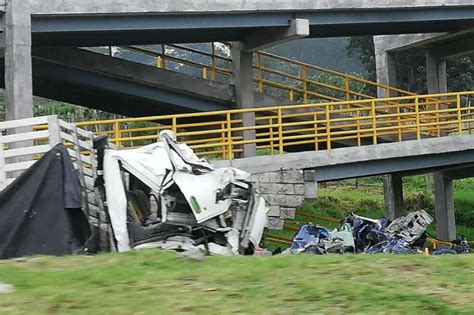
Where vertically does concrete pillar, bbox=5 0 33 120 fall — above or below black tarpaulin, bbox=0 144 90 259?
above

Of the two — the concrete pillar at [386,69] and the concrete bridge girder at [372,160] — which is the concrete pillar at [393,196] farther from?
the concrete bridge girder at [372,160]

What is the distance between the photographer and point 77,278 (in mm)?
7051

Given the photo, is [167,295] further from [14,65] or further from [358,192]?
[358,192]

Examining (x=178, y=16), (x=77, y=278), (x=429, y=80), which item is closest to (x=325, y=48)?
(x=429, y=80)

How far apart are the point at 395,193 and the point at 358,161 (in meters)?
9.31

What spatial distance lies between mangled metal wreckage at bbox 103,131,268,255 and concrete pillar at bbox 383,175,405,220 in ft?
57.3

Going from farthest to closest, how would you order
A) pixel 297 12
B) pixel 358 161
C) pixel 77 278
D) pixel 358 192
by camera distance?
pixel 358 192
pixel 297 12
pixel 358 161
pixel 77 278

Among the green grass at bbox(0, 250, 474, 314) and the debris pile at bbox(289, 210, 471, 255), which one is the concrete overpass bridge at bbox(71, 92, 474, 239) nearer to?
the debris pile at bbox(289, 210, 471, 255)

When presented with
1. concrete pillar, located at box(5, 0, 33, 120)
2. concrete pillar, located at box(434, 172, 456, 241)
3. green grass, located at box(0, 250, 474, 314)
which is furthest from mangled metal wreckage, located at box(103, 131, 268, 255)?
concrete pillar, located at box(434, 172, 456, 241)

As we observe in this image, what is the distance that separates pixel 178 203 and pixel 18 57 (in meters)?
8.81

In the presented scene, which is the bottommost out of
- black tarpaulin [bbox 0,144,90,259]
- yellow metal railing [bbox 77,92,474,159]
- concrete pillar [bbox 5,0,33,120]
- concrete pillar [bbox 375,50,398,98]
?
black tarpaulin [bbox 0,144,90,259]

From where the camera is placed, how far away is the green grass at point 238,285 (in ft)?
20.1

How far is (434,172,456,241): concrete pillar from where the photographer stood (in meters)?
27.9

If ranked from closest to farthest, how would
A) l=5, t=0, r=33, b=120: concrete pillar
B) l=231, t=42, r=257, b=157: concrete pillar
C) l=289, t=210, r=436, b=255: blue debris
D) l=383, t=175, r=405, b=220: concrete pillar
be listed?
l=289, t=210, r=436, b=255: blue debris → l=5, t=0, r=33, b=120: concrete pillar → l=231, t=42, r=257, b=157: concrete pillar → l=383, t=175, r=405, b=220: concrete pillar
